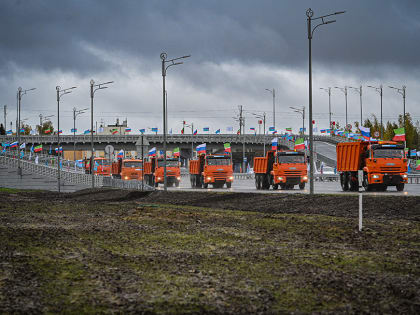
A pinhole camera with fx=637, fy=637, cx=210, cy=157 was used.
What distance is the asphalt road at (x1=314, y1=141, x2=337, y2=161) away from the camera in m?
108

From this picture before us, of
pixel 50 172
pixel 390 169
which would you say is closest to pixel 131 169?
pixel 50 172

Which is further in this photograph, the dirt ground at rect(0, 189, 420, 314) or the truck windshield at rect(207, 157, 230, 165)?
the truck windshield at rect(207, 157, 230, 165)

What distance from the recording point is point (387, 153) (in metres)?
35.1

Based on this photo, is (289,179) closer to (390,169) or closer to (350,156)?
(350,156)

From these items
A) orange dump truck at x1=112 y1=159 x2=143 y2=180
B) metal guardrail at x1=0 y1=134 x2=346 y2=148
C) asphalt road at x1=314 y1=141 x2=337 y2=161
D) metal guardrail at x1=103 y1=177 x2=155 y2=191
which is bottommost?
metal guardrail at x1=103 y1=177 x2=155 y2=191

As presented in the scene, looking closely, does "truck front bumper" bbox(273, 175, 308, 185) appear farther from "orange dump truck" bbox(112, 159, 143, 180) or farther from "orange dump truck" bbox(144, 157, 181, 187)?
"orange dump truck" bbox(112, 159, 143, 180)

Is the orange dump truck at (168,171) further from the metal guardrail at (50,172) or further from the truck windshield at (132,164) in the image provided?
the metal guardrail at (50,172)

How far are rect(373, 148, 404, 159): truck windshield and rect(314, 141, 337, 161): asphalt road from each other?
67638 millimetres

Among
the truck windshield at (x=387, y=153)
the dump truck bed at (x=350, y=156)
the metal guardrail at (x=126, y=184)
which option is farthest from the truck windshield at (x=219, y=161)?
the truck windshield at (x=387, y=153)

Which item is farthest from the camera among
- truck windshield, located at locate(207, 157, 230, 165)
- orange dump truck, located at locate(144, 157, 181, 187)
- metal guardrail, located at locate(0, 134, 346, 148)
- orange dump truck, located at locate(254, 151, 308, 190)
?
metal guardrail, located at locate(0, 134, 346, 148)

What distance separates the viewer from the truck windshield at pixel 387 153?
3494 centimetres

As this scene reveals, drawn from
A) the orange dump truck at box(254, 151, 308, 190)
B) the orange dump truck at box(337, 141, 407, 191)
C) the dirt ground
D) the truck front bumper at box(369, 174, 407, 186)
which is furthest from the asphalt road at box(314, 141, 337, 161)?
the dirt ground

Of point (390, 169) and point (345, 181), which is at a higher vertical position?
point (390, 169)

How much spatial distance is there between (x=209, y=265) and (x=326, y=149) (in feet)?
367
